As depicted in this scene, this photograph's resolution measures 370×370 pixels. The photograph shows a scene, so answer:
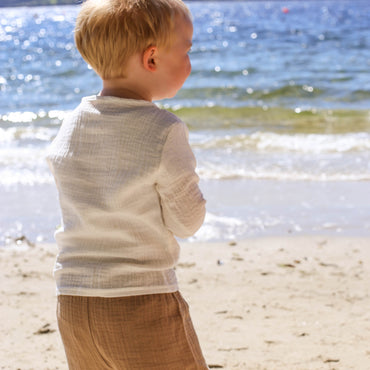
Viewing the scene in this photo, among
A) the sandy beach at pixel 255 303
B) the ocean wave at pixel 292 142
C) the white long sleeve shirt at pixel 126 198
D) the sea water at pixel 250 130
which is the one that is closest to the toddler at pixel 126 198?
the white long sleeve shirt at pixel 126 198

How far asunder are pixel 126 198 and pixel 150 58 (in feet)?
1.03

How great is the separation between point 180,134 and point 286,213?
3434mm

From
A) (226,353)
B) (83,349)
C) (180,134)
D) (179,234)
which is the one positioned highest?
(180,134)

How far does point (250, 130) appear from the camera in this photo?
352 inches

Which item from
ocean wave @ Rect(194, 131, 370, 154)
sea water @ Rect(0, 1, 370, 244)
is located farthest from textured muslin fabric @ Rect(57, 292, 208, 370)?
ocean wave @ Rect(194, 131, 370, 154)

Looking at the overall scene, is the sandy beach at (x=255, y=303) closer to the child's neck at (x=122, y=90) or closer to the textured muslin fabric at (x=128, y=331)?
the textured muslin fabric at (x=128, y=331)

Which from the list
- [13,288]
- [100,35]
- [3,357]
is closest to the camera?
[100,35]

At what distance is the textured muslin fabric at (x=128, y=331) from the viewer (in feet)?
4.65

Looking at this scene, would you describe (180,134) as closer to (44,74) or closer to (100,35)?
(100,35)

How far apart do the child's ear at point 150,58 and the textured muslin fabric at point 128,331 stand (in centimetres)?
51

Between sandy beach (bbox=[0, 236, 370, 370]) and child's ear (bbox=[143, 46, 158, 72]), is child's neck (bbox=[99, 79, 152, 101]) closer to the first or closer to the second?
child's ear (bbox=[143, 46, 158, 72])

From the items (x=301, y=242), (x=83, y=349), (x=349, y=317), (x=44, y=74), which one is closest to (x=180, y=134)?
(x=83, y=349)

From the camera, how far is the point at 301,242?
162 inches

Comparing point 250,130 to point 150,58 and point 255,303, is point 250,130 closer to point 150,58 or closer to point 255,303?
point 255,303
